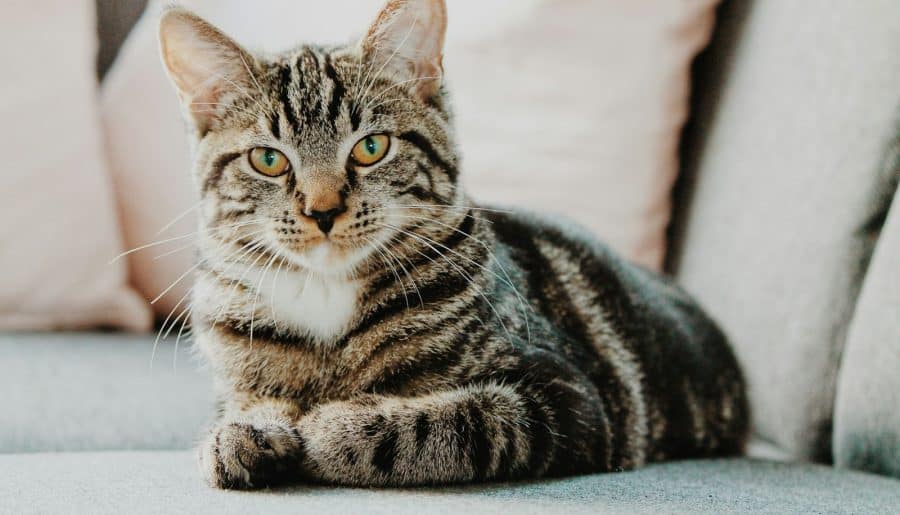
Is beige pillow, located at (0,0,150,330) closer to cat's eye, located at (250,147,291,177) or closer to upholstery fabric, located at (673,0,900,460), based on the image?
→ cat's eye, located at (250,147,291,177)

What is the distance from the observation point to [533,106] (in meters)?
1.61

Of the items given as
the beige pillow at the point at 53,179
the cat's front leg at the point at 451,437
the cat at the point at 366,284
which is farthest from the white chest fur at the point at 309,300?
the beige pillow at the point at 53,179

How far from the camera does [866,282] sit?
3.75 feet

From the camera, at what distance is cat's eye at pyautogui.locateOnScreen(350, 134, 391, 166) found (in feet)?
3.23

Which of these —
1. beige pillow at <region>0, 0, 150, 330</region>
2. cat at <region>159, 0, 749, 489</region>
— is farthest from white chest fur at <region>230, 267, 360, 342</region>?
beige pillow at <region>0, 0, 150, 330</region>

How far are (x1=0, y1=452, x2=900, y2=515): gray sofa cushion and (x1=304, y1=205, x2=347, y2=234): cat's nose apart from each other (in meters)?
0.28

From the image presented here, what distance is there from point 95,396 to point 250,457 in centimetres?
56

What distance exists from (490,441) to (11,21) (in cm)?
128

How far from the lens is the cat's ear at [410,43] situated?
1027 mm

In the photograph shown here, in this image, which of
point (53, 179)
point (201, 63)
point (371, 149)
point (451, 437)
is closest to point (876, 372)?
point (451, 437)

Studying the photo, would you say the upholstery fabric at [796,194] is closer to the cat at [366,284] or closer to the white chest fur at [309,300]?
the cat at [366,284]

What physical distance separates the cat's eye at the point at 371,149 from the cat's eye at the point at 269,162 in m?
0.08

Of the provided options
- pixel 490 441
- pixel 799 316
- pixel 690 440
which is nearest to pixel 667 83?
pixel 799 316

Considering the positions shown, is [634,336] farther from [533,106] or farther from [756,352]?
[533,106]
